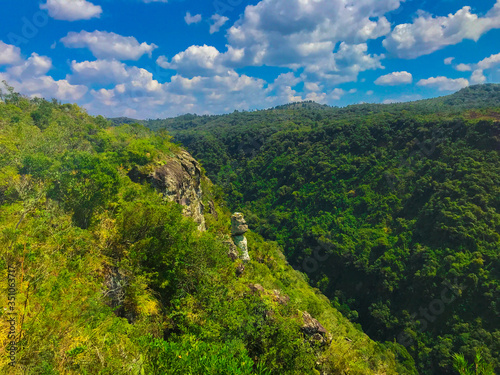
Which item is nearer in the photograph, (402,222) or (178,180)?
(178,180)

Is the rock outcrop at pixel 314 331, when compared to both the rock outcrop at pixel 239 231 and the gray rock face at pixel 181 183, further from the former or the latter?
the gray rock face at pixel 181 183

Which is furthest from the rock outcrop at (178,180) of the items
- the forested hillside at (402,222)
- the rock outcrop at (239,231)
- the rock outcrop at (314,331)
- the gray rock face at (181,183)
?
the forested hillside at (402,222)

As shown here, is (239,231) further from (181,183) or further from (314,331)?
(314,331)

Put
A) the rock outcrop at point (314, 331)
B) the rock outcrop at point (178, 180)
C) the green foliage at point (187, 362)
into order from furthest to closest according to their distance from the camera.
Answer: the rock outcrop at point (178, 180) → the rock outcrop at point (314, 331) → the green foliage at point (187, 362)

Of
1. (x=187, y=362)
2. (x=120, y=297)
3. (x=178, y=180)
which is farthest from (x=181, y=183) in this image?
(x=187, y=362)

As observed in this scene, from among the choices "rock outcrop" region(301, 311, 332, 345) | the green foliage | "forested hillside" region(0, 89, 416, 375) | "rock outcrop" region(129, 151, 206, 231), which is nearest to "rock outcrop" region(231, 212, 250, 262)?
"rock outcrop" region(129, 151, 206, 231)
